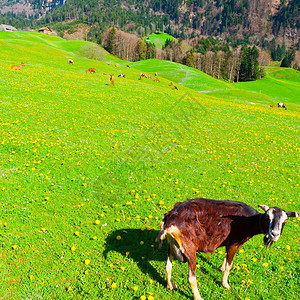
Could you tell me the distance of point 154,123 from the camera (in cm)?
2139

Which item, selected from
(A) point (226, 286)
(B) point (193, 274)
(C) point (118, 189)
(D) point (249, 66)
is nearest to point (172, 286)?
(B) point (193, 274)

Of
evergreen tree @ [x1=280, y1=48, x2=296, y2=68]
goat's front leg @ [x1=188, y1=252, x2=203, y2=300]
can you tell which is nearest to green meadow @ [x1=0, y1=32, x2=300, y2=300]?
goat's front leg @ [x1=188, y1=252, x2=203, y2=300]

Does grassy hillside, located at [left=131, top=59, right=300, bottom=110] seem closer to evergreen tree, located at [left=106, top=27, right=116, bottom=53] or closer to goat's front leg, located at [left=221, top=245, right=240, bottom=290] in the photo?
evergreen tree, located at [left=106, top=27, right=116, bottom=53]

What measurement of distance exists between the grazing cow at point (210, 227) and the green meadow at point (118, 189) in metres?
1.37

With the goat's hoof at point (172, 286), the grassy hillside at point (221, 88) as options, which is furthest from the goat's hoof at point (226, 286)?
the grassy hillside at point (221, 88)

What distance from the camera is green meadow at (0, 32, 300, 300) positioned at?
6570 millimetres

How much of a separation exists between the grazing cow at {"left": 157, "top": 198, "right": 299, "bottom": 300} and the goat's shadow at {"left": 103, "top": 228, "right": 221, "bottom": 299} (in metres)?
0.91

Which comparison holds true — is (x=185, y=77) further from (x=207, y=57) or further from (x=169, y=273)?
(x=169, y=273)

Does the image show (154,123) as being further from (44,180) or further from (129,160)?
(44,180)

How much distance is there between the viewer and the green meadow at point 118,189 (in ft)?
21.6

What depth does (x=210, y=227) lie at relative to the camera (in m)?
6.09

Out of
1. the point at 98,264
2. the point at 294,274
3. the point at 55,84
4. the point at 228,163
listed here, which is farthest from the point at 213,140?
the point at 55,84

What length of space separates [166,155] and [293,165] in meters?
9.90

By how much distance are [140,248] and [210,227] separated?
2927 mm
